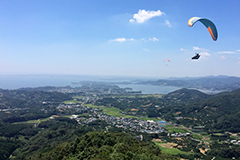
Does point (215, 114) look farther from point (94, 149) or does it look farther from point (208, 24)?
point (94, 149)

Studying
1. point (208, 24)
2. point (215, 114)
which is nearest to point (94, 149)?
point (208, 24)

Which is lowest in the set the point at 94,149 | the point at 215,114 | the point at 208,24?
the point at 215,114

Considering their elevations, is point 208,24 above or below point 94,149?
above

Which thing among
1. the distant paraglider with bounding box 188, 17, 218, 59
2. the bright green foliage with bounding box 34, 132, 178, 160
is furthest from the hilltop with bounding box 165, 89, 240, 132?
the distant paraglider with bounding box 188, 17, 218, 59

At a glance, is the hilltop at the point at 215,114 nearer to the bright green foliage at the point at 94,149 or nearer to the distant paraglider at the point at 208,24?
the bright green foliage at the point at 94,149

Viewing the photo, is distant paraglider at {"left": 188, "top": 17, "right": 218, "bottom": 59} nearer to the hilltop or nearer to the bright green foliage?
the bright green foliage

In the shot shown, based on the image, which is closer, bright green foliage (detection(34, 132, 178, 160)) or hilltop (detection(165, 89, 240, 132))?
bright green foliage (detection(34, 132, 178, 160))

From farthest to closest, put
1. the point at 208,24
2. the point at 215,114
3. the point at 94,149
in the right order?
the point at 215,114 → the point at 94,149 → the point at 208,24

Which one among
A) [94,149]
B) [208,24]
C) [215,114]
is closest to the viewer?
[208,24]

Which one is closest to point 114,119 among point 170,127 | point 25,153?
point 170,127

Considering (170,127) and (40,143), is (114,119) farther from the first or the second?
(40,143)

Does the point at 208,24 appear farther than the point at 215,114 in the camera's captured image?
No
